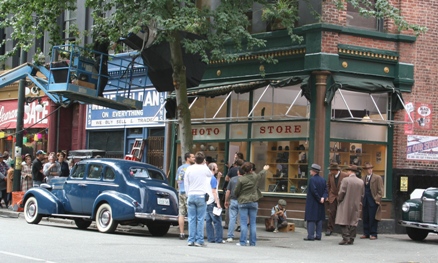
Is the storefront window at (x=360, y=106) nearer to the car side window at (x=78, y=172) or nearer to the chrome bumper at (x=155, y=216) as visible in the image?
the chrome bumper at (x=155, y=216)

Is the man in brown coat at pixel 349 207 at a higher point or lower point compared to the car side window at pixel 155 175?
lower

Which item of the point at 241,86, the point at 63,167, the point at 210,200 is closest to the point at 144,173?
the point at 210,200

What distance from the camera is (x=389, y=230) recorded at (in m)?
21.4

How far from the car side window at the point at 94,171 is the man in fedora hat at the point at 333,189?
19.2 feet

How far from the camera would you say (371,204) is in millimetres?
19594

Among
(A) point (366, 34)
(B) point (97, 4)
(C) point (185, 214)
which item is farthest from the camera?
(A) point (366, 34)

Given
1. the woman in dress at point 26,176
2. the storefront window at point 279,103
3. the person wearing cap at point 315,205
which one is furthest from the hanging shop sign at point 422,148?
the woman in dress at point 26,176

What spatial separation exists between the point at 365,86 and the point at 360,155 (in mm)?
2051

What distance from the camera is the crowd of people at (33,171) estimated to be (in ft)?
77.5

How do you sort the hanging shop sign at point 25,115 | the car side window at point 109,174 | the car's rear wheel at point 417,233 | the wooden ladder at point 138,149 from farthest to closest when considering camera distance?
the hanging shop sign at point 25,115, the wooden ladder at point 138,149, the car's rear wheel at point 417,233, the car side window at point 109,174

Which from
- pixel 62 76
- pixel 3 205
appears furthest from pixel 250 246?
pixel 3 205

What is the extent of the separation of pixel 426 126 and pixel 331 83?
11.0 ft

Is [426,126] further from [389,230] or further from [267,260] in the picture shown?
[267,260]

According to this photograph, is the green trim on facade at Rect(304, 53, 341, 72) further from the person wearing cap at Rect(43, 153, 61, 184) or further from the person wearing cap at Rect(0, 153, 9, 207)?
the person wearing cap at Rect(0, 153, 9, 207)
